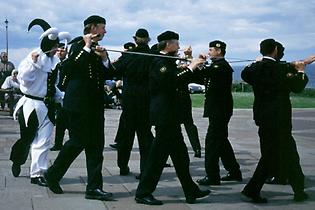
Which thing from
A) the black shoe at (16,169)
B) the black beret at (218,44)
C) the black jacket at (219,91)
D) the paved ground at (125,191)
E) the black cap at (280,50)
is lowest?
the paved ground at (125,191)

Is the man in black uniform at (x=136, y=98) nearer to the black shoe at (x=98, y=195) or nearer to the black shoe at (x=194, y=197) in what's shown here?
the black shoe at (x=98, y=195)

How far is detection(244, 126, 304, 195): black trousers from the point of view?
21.8 feet

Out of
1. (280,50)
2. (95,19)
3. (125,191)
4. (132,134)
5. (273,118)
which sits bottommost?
(125,191)

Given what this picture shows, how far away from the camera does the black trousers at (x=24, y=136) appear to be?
756 cm

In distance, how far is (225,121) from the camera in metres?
7.70

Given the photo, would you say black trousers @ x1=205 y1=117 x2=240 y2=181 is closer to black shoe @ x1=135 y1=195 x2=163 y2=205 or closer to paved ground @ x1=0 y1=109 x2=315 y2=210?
paved ground @ x1=0 y1=109 x2=315 y2=210

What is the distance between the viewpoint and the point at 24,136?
25.1 feet

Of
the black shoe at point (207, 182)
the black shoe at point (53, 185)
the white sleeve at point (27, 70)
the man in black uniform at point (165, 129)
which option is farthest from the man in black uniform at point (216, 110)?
the white sleeve at point (27, 70)

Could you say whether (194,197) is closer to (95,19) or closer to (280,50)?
(280,50)

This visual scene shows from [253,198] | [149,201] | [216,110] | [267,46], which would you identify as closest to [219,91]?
[216,110]

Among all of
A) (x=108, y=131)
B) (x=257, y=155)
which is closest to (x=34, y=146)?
(x=257, y=155)

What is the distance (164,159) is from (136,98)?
1808 millimetres

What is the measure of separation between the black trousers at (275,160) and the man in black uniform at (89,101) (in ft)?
5.85

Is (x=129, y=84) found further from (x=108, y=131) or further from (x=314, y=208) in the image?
(x=108, y=131)
